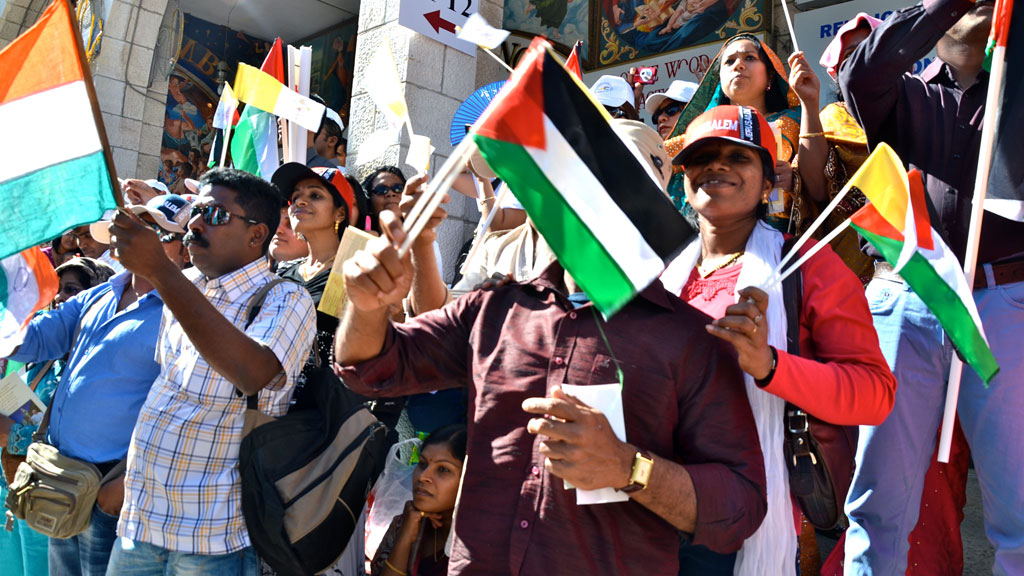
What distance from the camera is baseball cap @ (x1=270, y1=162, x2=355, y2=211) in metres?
3.95

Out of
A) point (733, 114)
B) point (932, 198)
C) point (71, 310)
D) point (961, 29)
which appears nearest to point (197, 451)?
point (71, 310)

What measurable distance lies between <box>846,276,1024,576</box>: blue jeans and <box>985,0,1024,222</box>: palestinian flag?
0.24 metres

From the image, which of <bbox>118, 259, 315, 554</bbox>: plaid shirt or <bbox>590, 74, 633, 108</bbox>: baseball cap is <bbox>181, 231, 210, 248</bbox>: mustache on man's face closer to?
<bbox>118, 259, 315, 554</bbox>: plaid shirt

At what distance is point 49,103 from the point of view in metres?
2.68

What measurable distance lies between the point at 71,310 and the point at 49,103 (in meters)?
1.15

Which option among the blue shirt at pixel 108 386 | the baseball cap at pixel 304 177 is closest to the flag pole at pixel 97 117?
the blue shirt at pixel 108 386

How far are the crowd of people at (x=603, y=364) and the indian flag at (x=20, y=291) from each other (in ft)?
0.72

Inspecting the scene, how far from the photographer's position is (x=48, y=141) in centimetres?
269

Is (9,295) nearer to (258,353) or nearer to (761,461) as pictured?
(258,353)

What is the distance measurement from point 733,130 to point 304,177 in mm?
2289

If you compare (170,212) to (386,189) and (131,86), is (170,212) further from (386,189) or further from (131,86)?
(131,86)

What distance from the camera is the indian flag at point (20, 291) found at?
3059mm

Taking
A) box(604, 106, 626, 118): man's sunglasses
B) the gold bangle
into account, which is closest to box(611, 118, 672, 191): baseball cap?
the gold bangle

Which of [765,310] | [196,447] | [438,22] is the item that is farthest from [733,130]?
[438,22]
